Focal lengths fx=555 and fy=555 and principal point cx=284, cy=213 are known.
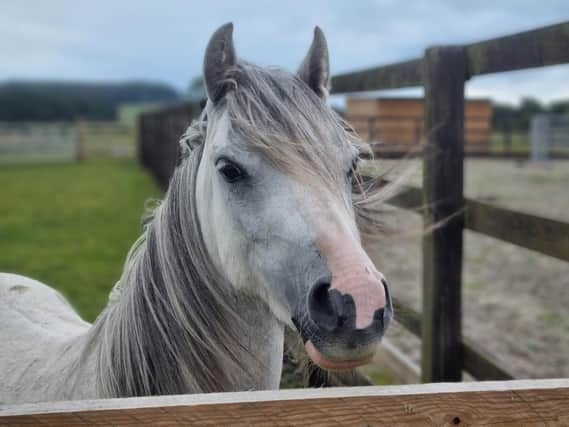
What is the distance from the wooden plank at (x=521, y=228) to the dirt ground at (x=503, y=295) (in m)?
0.09

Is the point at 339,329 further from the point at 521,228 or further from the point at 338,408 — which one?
the point at 521,228

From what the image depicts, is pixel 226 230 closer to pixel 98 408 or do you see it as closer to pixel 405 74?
pixel 98 408

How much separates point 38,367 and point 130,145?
2984cm

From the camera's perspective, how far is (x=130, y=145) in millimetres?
30406

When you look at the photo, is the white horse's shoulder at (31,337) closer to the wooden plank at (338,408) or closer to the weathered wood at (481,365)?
the wooden plank at (338,408)

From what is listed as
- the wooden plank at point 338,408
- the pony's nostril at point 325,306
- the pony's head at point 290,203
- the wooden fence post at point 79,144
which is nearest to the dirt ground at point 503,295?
the pony's head at point 290,203

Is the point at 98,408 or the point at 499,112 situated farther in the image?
the point at 499,112

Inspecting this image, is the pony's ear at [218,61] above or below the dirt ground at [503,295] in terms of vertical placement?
above

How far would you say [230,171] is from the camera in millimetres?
1423

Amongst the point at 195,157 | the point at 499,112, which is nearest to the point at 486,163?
the point at 499,112

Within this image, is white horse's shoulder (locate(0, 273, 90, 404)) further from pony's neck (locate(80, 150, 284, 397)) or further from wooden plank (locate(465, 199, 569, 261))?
wooden plank (locate(465, 199, 569, 261))

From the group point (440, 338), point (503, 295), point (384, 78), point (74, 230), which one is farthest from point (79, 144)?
point (440, 338)

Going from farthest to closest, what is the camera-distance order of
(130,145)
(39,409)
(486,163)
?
(130,145), (486,163), (39,409)

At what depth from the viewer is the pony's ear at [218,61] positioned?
4.88ft
